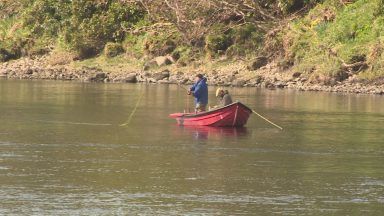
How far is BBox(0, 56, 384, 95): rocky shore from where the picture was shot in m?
49.4

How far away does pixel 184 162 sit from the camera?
23.2m

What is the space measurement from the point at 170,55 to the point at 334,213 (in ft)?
139

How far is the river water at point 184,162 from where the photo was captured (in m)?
18.2

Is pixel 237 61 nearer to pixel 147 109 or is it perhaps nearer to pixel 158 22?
pixel 158 22

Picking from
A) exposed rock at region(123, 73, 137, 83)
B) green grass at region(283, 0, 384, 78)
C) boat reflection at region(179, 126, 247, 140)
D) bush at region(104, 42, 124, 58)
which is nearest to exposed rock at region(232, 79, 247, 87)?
green grass at region(283, 0, 384, 78)

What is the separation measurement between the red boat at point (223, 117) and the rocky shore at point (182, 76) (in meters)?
16.8

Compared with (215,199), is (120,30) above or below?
above

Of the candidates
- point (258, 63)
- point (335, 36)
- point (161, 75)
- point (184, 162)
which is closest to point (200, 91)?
point (184, 162)

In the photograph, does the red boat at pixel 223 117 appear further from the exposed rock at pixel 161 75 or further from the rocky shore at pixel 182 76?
the exposed rock at pixel 161 75

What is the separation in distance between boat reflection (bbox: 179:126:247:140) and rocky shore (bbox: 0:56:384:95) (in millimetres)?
17137

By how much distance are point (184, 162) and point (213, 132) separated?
22.3 ft

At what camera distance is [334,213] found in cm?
1750

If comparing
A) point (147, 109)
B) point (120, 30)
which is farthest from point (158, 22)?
point (147, 109)

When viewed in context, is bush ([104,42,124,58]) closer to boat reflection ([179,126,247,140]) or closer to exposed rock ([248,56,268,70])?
exposed rock ([248,56,268,70])
